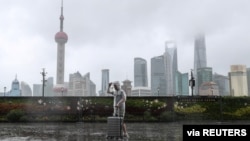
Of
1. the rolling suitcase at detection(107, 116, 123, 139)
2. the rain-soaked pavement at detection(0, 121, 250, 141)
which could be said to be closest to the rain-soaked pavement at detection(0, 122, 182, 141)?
the rain-soaked pavement at detection(0, 121, 250, 141)

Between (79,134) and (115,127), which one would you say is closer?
(115,127)

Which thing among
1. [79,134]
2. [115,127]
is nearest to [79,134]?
[79,134]

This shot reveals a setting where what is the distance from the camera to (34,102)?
96.5 ft

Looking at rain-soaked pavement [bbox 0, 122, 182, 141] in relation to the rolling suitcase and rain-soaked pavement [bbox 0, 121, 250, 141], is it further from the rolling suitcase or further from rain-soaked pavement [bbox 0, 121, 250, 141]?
the rolling suitcase

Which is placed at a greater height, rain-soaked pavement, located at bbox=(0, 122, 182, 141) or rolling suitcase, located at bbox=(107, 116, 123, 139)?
rolling suitcase, located at bbox=(107, 116, 123, 139)

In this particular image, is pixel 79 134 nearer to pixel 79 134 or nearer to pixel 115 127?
pixel 79 134

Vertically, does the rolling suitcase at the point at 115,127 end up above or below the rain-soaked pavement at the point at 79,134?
above

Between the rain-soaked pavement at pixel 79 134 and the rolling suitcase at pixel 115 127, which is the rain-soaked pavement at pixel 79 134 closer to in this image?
the rain-soaked pavement at pixel 79 134

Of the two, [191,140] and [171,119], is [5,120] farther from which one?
[191,140]

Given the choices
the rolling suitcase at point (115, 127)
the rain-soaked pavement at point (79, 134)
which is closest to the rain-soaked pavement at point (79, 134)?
the rain-soaked pavement at point (79, 134)

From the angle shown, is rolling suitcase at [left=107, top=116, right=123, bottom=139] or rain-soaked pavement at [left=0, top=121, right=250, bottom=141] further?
rain-soaked pavement at [left=0, top=121, right=250, bottom=141]

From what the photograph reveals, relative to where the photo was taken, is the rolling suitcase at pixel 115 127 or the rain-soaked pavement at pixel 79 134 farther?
the rain-soaked pavement at pixel 79 134

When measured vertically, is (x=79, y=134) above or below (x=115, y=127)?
below

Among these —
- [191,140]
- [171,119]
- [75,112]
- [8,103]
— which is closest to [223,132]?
[191,140]
